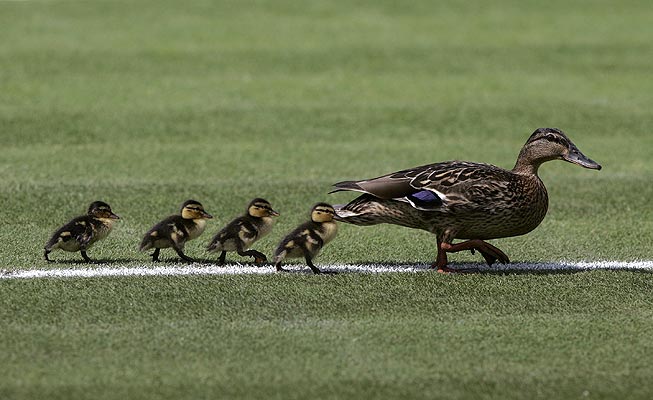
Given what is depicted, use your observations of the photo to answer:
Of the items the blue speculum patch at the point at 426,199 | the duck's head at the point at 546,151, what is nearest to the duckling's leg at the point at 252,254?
the blue speculum patch at the point at 426,199

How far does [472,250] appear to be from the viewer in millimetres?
8453

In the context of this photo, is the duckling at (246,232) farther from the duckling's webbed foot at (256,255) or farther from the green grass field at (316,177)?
the green grass field at (316,177)

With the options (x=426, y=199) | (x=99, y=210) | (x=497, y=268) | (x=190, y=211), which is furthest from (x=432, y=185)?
(x=99, y=210)

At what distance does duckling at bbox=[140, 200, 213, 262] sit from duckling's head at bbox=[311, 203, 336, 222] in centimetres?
85

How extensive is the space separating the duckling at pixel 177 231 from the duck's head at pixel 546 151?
215 cm

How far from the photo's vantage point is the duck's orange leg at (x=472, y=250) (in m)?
8.02

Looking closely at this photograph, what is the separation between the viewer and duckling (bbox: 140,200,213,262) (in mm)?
8242

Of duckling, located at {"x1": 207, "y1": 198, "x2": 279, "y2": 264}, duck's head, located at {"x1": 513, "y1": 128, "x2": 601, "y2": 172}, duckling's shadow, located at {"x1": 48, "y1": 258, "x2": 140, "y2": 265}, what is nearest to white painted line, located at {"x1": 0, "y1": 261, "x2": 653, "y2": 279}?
duckling, located at {"x1": 207, "y1": 198, "x2": 279, "y2": 264}

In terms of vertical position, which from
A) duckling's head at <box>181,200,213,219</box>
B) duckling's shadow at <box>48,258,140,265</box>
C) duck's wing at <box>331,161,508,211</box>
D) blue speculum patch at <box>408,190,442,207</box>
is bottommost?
duckling's shadow at <box>48,258,140,265</box>

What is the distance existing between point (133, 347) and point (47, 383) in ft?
2.14

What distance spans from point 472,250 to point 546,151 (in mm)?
823

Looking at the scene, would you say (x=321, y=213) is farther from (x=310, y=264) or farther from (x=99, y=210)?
(x=99, y=210)

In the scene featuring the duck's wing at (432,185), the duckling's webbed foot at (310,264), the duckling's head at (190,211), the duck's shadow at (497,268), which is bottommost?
the duck's shadow at (497,268)

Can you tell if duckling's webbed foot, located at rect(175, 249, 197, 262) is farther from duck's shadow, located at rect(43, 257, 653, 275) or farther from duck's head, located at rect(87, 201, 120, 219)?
duck's head, located at rect(87, 201, 120, 219)
